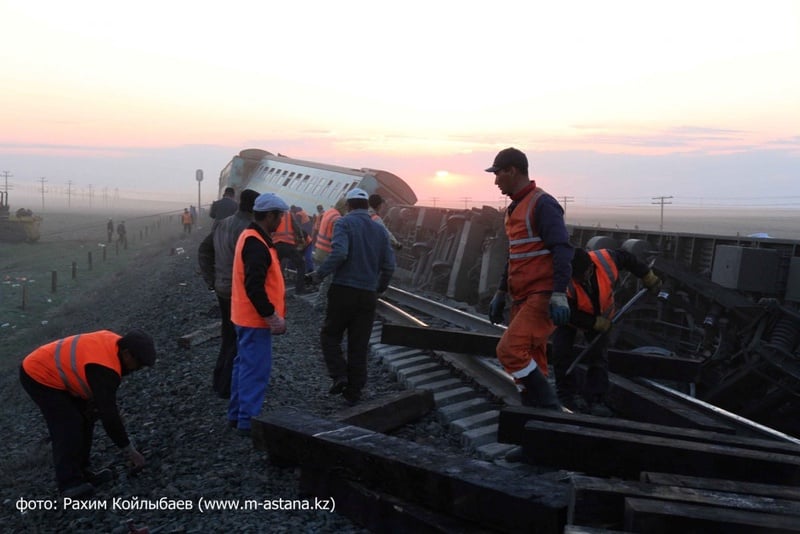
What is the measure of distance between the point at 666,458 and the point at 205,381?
4.84 metres

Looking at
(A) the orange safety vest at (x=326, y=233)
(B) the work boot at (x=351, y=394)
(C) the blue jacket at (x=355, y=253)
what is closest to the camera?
(C) the blue jacket at (x=355, y=253)

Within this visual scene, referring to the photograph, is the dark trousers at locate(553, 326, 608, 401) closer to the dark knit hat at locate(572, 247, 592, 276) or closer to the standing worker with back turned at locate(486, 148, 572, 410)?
the dark knit hat at locate(572, 247, 592, 276)

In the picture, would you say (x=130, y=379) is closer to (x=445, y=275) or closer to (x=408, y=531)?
(x=408, y=531)

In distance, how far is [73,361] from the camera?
183 inches

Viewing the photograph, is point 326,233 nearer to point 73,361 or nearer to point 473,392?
point 473,392

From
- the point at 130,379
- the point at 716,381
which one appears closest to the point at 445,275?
the point at 716,381

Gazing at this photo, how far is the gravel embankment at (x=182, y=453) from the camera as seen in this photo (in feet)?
13.2

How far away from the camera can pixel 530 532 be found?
2914 mm

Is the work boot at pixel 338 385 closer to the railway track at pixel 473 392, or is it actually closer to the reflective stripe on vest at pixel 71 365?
the railway track at pixel 473 392

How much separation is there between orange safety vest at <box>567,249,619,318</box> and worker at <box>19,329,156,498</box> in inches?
130

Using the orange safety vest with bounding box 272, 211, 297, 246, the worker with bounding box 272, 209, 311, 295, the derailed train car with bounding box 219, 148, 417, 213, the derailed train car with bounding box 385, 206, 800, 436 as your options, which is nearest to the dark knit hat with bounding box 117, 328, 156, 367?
the derailed train car with bounding box 385, 206, 800, 436

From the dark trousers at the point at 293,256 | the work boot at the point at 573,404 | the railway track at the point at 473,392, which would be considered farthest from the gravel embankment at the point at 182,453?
the dark trousers at the point at 293,256

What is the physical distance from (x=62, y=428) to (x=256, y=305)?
1.60m

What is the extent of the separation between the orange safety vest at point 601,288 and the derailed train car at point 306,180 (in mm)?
15193
